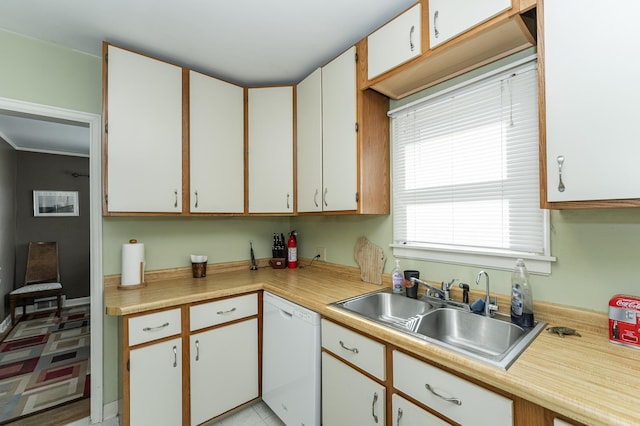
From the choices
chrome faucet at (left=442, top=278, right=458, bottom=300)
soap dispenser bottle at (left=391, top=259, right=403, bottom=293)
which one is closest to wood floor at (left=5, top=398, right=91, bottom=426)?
soap dispenser bottle at (left=391, top=259, right=403, bottom=293)

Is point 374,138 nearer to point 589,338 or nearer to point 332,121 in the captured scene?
point 332,121

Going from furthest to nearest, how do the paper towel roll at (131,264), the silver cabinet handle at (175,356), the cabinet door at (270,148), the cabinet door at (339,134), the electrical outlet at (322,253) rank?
the electrical outlet at (322,253) → the cabinet door at (270,148) → the paper towel roll at (131,264) → the cabinet door at (339,134) → the silver cabinet handle at (175,356)

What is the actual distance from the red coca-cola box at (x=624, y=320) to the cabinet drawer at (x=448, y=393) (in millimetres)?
553

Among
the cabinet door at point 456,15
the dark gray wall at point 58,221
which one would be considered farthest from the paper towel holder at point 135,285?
the dark gray wall at point 58,221

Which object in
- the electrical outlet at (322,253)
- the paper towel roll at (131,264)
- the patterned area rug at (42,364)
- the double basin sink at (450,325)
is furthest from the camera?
the electrical outlet at (322,253)

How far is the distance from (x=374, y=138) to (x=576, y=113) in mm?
1024

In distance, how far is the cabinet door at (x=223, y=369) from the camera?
1785 mm

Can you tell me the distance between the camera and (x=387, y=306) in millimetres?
1771

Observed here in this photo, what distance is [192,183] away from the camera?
2059mm

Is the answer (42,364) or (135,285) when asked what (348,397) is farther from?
(42,364)

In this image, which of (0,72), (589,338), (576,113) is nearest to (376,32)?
(576,113)

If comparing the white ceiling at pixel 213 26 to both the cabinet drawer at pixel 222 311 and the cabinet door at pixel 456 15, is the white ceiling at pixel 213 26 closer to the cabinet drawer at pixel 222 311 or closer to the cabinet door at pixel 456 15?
the cabinet door at pixel 456 15

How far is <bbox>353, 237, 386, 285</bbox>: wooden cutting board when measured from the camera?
1990 millimetres

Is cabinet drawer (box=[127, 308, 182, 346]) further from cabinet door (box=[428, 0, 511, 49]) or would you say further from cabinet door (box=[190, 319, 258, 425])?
cabinet door (box=[428, 0, 511, 49])
